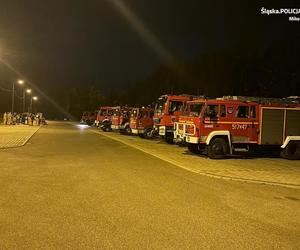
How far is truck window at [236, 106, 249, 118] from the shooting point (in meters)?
18.4

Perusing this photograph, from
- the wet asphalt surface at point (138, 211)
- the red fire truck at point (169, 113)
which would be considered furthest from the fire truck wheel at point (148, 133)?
the wet asphalt surface at point (138, 211)

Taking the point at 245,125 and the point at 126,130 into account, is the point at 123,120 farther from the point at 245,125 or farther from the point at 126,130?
the point at 245,125

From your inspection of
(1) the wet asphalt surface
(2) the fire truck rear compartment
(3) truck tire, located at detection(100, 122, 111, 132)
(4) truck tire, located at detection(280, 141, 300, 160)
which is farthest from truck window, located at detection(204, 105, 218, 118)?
(3) truck tire, located at detection(100, 122, 111, 132)

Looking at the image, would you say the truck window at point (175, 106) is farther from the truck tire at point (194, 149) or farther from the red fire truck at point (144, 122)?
the red fire truck at point (144, 122)

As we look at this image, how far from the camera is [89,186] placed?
10586 mm

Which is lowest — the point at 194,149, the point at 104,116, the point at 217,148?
the point at 194,149

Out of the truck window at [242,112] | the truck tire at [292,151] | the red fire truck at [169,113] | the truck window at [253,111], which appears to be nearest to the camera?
the truck window at [242,112]

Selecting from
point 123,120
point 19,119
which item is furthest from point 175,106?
point 19,119

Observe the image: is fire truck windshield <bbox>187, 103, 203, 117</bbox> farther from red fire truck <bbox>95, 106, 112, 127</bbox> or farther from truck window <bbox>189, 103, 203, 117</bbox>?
red fire truck <bbox>95, 106, 112, 127</bbox>

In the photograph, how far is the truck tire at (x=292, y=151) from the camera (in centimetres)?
1903

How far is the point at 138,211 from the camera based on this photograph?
806 cm

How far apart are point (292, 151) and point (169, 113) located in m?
8.69

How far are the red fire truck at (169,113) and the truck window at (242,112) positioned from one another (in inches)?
282

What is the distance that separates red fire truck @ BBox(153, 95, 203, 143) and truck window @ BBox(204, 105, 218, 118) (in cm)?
730
